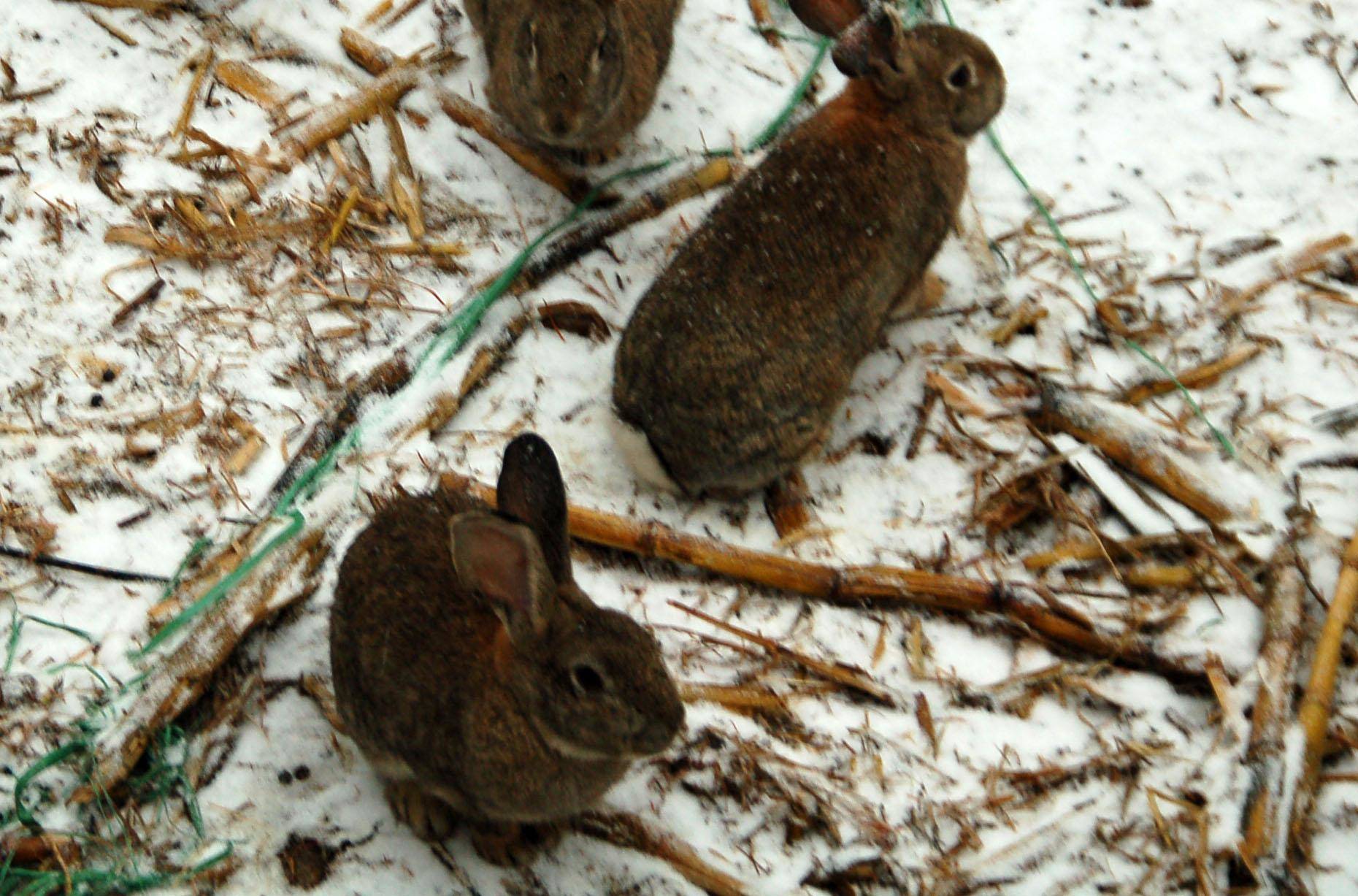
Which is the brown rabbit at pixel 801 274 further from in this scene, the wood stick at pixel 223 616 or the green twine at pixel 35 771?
the green twine at pixel 35 771

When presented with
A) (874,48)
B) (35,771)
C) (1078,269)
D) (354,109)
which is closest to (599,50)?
(874,48)

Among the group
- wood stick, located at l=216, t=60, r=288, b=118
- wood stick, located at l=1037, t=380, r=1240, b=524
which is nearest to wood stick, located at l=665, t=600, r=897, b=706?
wood stick, located at l=1037, t=380, r=1240, b=524

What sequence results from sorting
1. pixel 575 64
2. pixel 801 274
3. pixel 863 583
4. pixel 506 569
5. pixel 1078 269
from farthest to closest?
pixel 1078 269, pixel 575 64, pixel 801 274, pixel 863 583, pixel 506 569

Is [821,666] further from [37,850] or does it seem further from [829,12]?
[829,12]

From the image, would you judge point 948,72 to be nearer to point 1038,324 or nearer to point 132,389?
point 1038,324

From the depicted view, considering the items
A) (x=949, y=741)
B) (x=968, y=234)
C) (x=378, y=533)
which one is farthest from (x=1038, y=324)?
(x=378, y=533)

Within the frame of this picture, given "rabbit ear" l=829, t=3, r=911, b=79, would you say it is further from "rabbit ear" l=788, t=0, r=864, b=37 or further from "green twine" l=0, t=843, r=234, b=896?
"green twine" l=0, t=843, r=234, b=896
